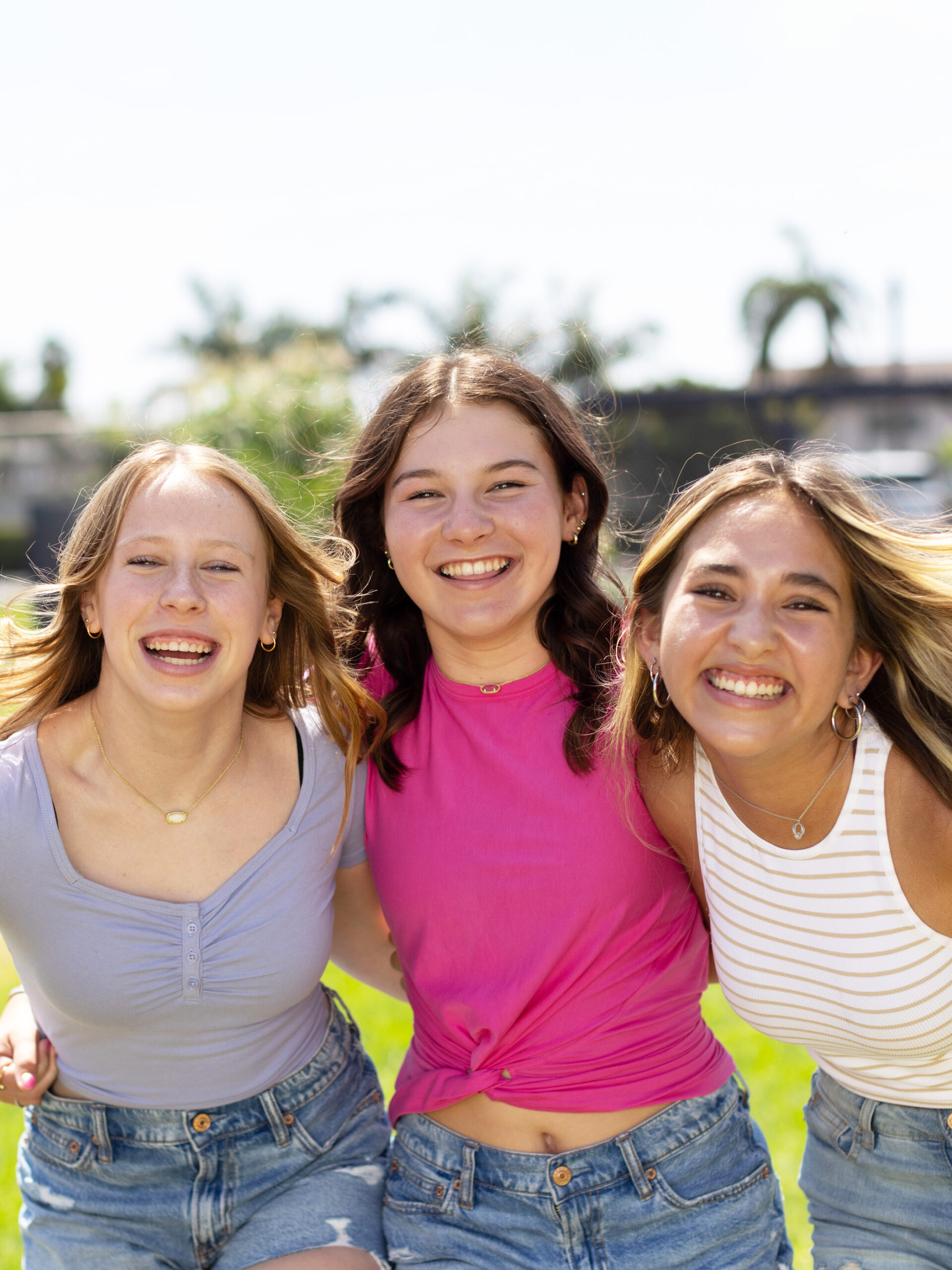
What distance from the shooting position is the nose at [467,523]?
2.72 m

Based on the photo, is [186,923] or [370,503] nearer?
[186,923]

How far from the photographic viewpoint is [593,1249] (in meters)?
2.43

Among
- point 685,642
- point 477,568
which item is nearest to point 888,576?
point 685,642

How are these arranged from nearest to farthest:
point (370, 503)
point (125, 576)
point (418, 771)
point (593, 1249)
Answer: point (593, 1249) → point (125, 576) → point (418, 771) → point (370, 503)

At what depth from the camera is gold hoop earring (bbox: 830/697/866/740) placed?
8.05 ft

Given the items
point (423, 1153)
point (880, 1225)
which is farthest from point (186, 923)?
point (880, 1225)

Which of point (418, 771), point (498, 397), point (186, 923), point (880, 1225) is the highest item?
point (498, 397)

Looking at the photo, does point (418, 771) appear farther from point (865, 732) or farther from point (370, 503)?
point (865, 732)

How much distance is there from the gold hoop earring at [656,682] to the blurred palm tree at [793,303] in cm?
3512

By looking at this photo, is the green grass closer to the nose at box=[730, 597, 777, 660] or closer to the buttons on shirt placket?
the buttons on shirt placket

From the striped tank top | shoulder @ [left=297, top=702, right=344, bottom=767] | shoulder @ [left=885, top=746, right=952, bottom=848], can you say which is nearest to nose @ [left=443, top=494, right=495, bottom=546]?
shoulder @ [left=297, top=702, right=344, bottom=767]

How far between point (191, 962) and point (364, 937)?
709mm

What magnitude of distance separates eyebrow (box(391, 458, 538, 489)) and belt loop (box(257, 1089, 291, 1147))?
60.8 inches

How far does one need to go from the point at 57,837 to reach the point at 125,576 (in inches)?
24.0
